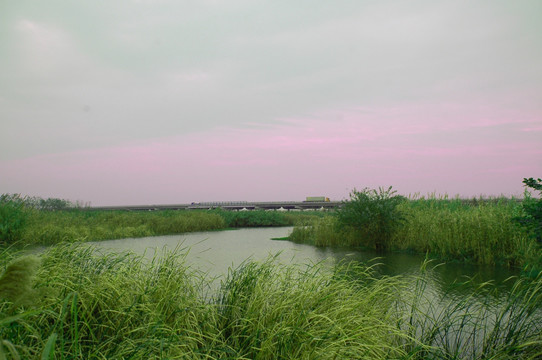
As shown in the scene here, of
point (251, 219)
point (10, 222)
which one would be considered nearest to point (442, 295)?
point (10, 222)

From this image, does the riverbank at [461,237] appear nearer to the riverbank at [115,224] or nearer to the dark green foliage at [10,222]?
the riverbank at [115,224]

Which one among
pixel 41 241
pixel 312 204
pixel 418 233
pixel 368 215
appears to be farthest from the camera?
pixel 312 204

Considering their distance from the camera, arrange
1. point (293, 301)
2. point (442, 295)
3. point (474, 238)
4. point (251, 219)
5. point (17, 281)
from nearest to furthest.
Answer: point (17, 281), point (293, 301), point (442, 295), point (474, 238), point (251, 219)

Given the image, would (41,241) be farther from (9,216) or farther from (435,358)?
(435,358)

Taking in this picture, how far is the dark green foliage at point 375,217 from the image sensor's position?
1092 cm

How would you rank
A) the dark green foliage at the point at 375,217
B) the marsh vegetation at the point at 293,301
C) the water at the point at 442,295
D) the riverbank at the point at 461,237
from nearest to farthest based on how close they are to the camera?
the marsh vegetation at the point at 293,301 < the water at the point at 442,295 < the riverbank at the point at 461,237 < the dark green foliage at the point at 375,217

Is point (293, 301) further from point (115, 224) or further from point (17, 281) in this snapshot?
point (115, 224)

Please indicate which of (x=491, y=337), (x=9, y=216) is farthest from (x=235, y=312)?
(x=9, y=216)

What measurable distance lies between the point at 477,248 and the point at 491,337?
581cm

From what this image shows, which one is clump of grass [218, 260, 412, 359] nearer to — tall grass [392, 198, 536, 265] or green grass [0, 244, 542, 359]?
green grass [0, 244, 542, 359]

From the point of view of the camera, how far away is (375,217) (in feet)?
36.2

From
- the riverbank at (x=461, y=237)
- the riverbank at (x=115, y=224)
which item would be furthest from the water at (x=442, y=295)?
the riverbank at (x=115, y=224)

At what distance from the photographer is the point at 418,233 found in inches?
400

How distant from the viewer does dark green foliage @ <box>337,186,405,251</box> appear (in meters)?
10.9
